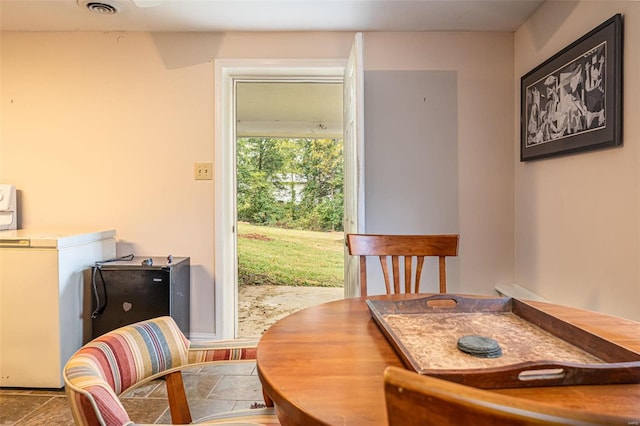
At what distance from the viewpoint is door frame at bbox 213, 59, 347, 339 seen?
104 inches

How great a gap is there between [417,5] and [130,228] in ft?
7.75

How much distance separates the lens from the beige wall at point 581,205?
1.60 m

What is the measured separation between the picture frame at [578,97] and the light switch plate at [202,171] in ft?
6.88

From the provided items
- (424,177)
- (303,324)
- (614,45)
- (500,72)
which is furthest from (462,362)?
(500,72)

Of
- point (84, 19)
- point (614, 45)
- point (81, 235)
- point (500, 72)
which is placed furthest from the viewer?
point (500, 72)

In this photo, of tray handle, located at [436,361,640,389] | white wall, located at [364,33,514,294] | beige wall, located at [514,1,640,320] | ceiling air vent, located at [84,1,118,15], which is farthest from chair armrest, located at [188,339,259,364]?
ceiling air vent, located at [84,1,118,15]

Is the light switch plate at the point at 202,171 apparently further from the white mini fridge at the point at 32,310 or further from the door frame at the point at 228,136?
the white mini fridge at the point at 32,310

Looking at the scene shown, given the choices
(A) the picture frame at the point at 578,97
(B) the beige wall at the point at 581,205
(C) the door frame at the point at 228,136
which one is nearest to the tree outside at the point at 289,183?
(C) the door frame at the point at 228,136

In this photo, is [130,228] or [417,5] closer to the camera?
[417,5]

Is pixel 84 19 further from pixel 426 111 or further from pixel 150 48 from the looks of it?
pixel 426 111

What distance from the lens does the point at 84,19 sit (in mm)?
2459

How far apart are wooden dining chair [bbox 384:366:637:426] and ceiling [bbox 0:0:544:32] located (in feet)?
7.60

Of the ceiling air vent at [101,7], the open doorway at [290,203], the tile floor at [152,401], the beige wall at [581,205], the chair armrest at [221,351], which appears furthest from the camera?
the open doorway at [290,203]

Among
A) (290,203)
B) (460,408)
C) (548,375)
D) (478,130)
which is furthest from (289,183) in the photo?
(460,408)
